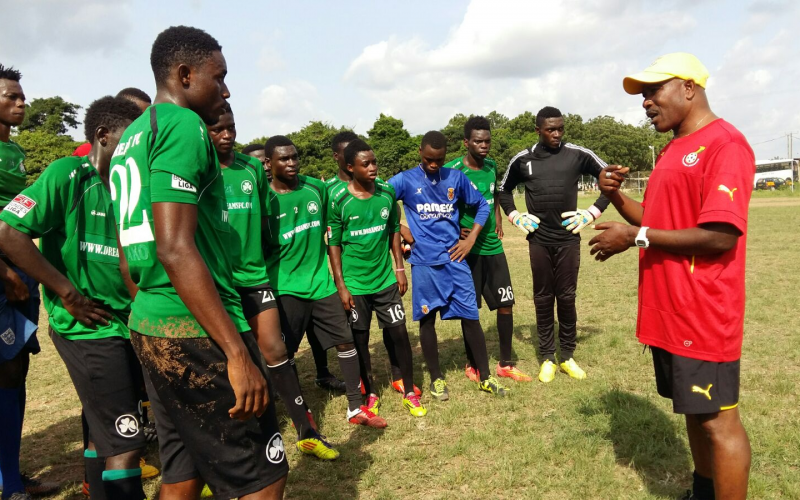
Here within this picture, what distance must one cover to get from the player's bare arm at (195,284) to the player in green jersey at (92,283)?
1.37 metres

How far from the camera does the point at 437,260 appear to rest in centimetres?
562

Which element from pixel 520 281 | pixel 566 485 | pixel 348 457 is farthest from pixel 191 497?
pixel 520 281

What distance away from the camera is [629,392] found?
17.3ft

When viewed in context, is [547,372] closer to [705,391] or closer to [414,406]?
[414,406]

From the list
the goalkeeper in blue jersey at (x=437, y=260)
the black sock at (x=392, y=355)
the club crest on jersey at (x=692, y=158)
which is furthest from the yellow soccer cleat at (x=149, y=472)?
the club crest on jersey at (x=692, y=158)

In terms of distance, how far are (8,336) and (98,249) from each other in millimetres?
1058

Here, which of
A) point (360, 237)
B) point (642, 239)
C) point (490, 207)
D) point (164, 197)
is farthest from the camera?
point (490, 207)

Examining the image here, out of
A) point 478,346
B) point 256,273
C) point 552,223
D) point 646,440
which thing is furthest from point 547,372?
point 256,273

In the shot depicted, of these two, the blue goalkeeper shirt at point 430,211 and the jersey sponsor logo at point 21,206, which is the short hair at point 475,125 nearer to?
the blue goalkeeper shirt at point 430,211

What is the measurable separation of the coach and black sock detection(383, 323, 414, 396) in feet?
8.76

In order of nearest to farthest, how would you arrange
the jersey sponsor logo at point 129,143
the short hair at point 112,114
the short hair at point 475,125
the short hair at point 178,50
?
1. the jersey sponsor logo at point 129,143
2. the short hair at point 178,50
3. the short hair at point 112,114
4. the short hair at point 475,125

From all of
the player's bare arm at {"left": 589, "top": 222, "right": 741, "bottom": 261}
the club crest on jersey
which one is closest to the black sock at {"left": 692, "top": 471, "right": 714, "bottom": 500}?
the player's bare arm at {"left": 589, "top": 222, "right": 741, "bottom": 261}

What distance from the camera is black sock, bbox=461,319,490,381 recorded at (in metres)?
5.59

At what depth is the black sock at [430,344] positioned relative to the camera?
562cm
